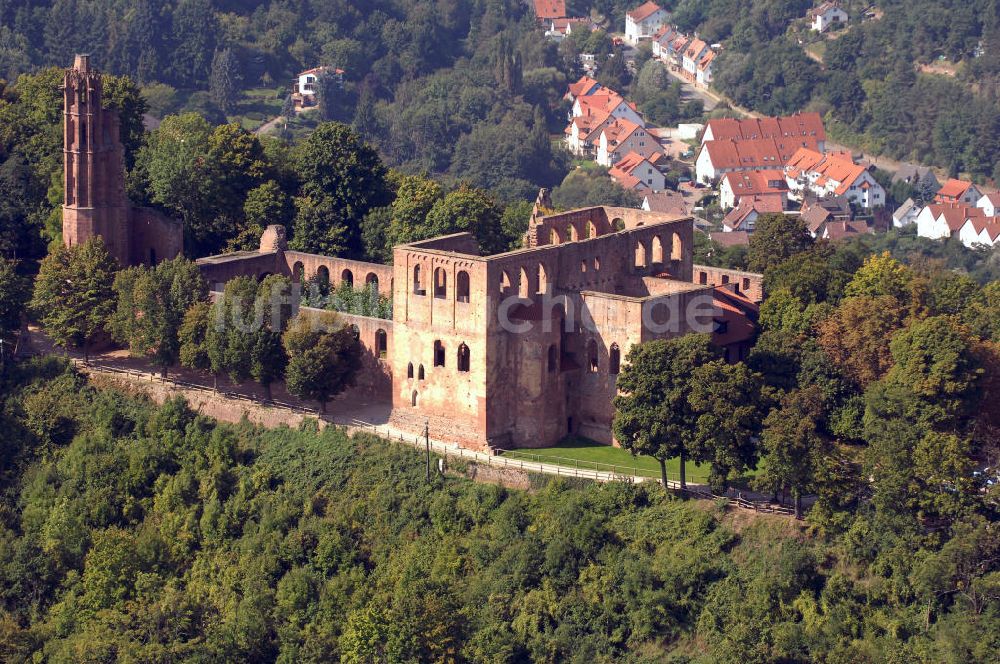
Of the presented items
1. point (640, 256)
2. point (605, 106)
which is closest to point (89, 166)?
point (640, 256)

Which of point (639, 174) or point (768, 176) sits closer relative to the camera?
point (768, 176)

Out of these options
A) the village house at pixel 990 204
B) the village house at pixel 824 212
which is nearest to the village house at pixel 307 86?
the village house at pixel 824 212

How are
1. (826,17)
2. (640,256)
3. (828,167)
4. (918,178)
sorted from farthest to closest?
(826,17) < (918,178) < (828,167) < (640,256)

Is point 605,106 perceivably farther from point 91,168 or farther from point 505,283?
point 505,283

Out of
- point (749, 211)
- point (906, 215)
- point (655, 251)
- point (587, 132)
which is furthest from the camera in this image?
point (587, 132)

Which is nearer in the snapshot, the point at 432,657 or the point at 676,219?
the point at 432,657

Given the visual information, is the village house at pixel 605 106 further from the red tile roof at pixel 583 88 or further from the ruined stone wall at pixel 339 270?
the ruined stone wall at pixel 339 270

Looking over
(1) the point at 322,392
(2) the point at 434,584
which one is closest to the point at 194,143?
(1) the point at 322,392

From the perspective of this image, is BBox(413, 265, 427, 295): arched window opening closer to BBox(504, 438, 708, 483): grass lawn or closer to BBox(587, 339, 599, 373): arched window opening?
BBox(587, 339, 599, 373): arched window opening

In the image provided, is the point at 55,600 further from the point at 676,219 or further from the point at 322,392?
the point at 676,219
